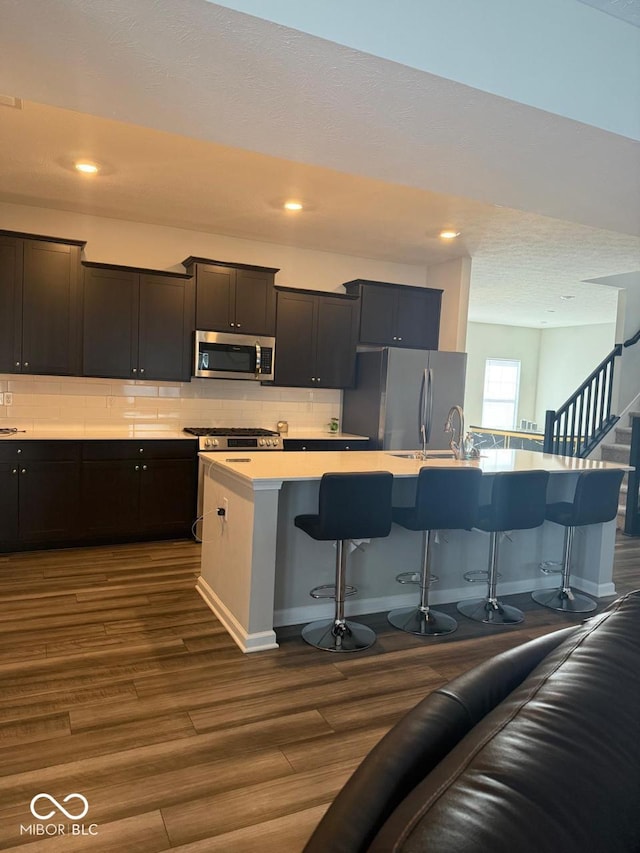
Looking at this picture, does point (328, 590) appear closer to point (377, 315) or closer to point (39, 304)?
point (39, 304)

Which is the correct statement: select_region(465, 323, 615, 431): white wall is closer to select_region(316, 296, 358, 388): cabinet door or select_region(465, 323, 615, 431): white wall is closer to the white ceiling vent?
select_region(316, 296, 358, 388): cabinet door

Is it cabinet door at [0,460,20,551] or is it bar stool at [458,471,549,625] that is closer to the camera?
bar stool at [458,471,549,625]

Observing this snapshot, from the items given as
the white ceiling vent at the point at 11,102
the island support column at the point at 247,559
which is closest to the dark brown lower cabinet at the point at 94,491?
the island support column at the point at 247,559

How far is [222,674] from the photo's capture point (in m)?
2.85

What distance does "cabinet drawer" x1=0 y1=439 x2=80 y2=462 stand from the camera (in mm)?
4558

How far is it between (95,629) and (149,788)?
1445 millimetres

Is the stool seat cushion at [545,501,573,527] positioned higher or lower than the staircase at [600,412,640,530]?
lower

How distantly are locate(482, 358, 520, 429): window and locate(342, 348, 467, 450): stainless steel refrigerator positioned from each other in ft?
20.8

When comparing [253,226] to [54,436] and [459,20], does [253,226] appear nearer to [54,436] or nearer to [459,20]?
[54,436]

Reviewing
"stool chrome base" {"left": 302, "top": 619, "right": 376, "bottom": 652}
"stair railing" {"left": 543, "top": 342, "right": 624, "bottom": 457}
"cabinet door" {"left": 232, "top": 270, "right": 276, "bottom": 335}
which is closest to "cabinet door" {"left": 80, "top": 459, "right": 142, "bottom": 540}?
"cabinet door" {"left": 232, "top": 270, "right": 276, "bottom": 335}

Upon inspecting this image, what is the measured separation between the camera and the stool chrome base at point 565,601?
3.94m

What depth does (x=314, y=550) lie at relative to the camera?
3559 mm

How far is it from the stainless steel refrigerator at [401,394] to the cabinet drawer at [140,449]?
1.79m

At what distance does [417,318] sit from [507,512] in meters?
3.34
